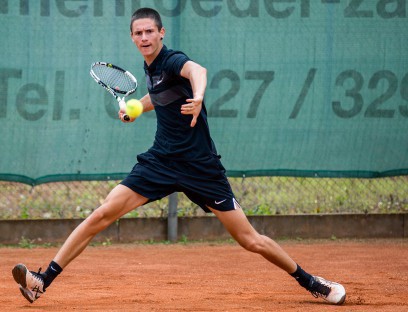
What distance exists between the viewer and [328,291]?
5137 mm

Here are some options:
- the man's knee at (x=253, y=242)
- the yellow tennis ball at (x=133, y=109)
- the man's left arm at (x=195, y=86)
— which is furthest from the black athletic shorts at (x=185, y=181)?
the man's left arm at (x=195, y=86)

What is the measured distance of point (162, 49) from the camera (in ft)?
16.3

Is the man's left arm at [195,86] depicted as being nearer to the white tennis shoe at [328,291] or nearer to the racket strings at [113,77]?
the racket strings at [113,77]

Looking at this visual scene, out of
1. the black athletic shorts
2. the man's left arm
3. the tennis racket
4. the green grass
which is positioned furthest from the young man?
the green grass

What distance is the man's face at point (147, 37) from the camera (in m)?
4.91

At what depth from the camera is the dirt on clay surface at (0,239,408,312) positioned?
5.13 meters

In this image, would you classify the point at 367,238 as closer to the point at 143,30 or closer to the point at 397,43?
the point at 397,43

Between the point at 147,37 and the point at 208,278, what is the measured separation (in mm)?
2038

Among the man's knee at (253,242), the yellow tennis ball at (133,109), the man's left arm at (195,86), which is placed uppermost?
the man's left arm at (195,86)

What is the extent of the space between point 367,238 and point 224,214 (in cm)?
366

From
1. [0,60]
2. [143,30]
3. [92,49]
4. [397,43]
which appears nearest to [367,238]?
[397,43]

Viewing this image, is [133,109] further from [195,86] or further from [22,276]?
[22,276]

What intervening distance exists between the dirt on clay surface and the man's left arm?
1.18 meters

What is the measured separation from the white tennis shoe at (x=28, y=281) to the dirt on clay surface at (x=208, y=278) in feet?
0.32
